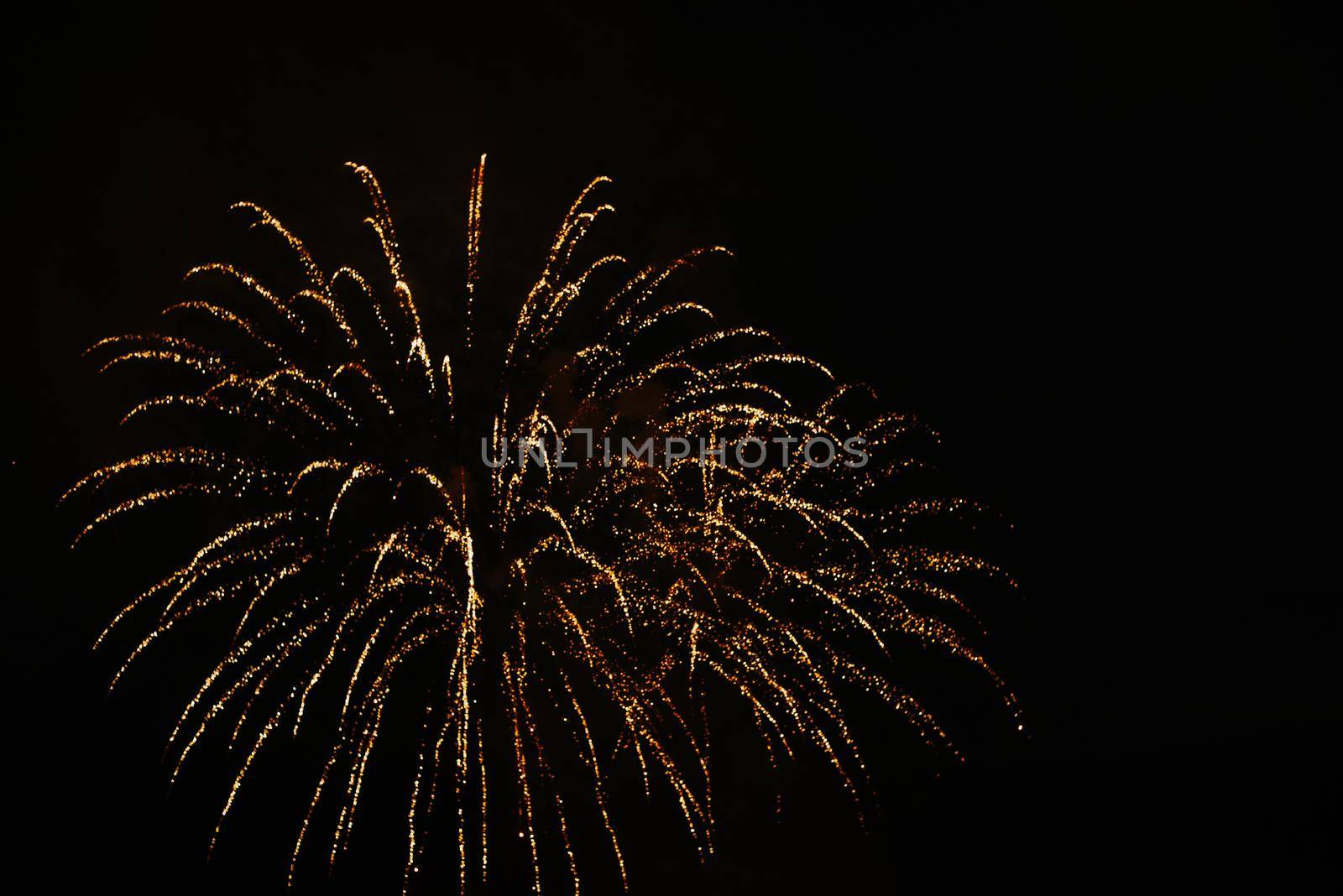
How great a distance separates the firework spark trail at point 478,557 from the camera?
6.81 m

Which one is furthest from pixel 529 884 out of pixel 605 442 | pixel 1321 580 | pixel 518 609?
pixel 1321 580

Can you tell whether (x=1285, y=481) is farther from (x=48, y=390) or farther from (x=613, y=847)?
(x=48, y=390)

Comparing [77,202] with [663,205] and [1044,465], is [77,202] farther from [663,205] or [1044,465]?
[1044,465]

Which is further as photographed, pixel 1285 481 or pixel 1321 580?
pixel 1285 481

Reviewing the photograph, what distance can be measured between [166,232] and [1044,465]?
8468 mm

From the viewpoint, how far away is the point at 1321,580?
10289mm

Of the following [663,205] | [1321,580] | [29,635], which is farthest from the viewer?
[1321,580]

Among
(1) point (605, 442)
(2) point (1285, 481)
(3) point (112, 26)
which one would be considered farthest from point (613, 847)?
(2) point (1285, 481)

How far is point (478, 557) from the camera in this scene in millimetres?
6730

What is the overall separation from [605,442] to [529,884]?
3.11 meters

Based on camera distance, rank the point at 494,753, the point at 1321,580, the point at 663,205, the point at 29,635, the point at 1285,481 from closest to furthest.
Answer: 1. the point at 494,753
2. the point at 29,635
3. the point at 663,205
4. the point at 1321,580
5. the point at 1285,481

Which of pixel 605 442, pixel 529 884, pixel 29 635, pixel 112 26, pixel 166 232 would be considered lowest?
pixel 529 884

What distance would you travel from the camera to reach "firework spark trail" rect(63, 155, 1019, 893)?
681 centimetres

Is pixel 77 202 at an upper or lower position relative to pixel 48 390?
upper
